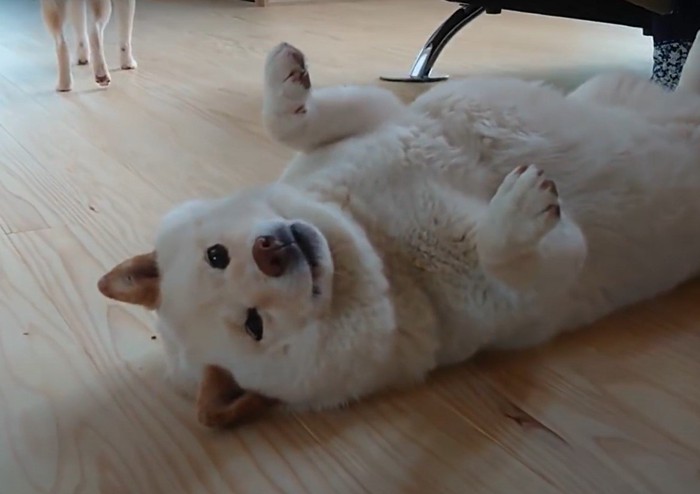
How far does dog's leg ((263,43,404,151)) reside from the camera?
1060 millimetres

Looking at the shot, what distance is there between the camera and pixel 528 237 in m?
0.89

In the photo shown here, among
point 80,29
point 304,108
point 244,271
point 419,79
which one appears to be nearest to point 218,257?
point 244,271

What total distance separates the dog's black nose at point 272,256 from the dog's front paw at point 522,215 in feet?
0.67

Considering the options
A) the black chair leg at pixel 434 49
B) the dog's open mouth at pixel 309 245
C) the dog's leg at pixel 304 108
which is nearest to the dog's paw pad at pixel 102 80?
the black chair leg at pixel 434 49

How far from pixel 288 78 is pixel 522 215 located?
340 mm

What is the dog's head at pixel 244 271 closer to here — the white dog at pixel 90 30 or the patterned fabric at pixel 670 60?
the patterned fabric at pixel 670 60

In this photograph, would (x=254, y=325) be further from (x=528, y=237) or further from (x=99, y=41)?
(x=99, y=41)

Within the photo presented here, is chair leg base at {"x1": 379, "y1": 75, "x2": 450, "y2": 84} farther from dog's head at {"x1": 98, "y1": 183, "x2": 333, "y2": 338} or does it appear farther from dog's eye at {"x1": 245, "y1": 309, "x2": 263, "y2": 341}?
dog's eye at {"x1": 245, "y1": 309, "x2": 263, "y2": 341}

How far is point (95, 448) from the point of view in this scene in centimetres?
90

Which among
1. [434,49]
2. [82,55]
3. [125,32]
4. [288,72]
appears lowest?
[82,55]

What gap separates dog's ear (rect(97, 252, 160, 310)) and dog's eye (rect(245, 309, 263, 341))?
137 mm

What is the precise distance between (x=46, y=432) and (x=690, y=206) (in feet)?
2.53

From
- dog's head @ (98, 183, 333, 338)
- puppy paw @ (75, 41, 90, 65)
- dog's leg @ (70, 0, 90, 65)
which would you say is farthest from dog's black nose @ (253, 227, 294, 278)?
puppy paw @ (75, 41, 90, 65)

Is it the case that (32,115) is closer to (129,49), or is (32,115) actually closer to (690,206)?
(129,49)
